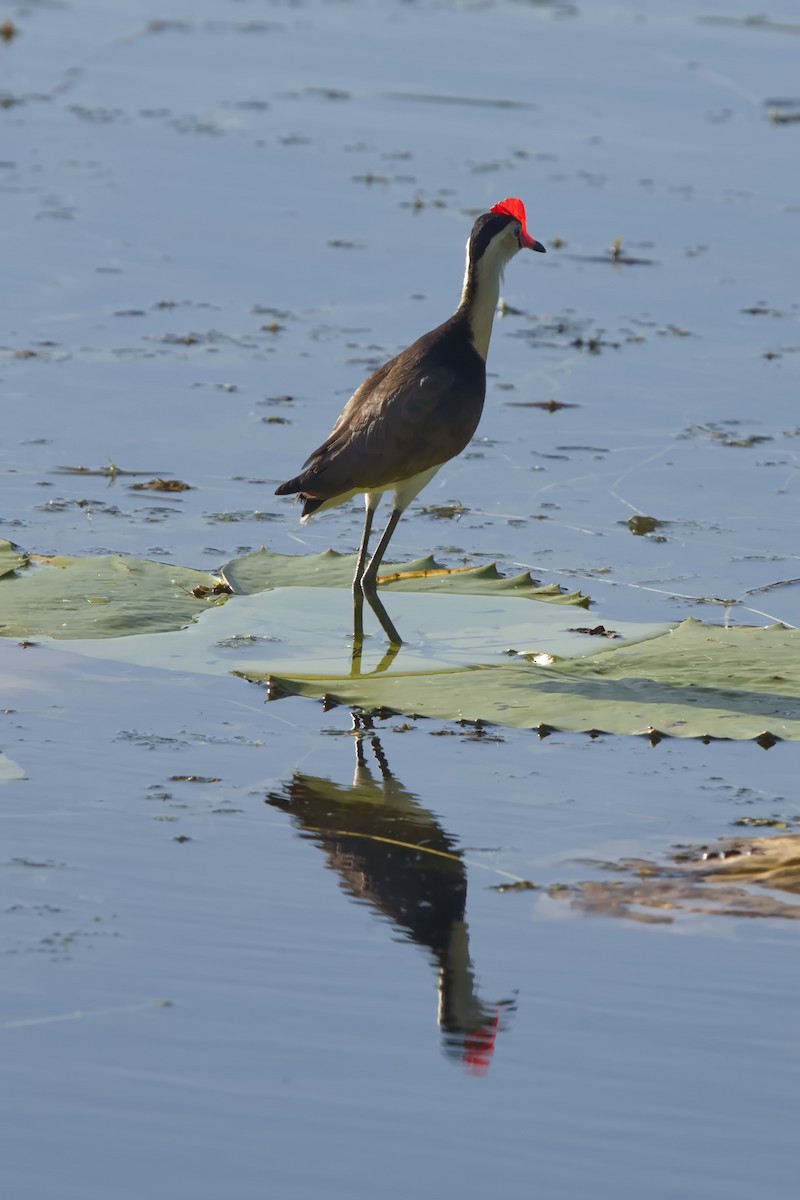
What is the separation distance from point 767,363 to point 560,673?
4605 mm

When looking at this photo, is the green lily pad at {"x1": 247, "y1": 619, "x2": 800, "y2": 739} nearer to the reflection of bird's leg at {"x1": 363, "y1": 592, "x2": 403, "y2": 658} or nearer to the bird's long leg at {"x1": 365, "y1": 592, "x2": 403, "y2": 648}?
the bird's long leg at {"x1": 365, "y1": 592, "x2": 403, "y2": 648}

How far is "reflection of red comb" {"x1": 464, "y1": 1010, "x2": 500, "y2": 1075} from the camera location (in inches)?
159

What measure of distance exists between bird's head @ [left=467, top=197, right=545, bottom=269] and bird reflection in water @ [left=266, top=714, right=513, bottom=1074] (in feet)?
7.51

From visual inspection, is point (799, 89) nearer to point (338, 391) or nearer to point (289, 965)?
point (338, 391)

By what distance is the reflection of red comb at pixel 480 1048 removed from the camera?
4043 millimetres

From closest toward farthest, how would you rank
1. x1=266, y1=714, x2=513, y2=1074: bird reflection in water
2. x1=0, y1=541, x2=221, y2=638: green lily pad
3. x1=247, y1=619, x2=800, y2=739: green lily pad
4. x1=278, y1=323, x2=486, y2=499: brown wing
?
x1=266, y1=714, x2=513, y2=1074: bird reflection in water → x1=247, y1=619, x2=800, y2=739: green lily pad → x1=0, y1=541, x2=221, y2=638: green lily pad → x1=278, y1=323, x2=486, y2=499: brown wing

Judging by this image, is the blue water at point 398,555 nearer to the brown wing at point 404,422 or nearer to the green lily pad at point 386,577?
the green lily pad at point 386,577

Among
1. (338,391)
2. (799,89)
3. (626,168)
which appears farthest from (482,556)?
(799,89)

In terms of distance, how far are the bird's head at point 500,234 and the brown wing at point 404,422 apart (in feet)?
1.13

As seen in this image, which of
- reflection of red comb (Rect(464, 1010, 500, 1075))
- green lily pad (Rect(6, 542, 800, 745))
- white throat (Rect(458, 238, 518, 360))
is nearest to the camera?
reflection of red comb (Rect(464, 1010, 500, 1075))

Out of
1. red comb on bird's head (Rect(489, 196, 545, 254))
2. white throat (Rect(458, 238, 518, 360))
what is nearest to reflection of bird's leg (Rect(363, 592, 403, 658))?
white throat (Rect(458, 238, 518, 360))

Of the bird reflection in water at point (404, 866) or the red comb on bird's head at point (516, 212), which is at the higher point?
the red comb on bird's head at point (516, 212)

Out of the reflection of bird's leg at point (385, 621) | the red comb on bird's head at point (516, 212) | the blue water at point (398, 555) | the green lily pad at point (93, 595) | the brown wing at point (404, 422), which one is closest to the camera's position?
the blue water at point (398, 555)

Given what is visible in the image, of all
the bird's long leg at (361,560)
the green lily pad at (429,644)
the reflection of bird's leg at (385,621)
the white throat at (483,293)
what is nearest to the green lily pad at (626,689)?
the green lily pad at (429,644)
